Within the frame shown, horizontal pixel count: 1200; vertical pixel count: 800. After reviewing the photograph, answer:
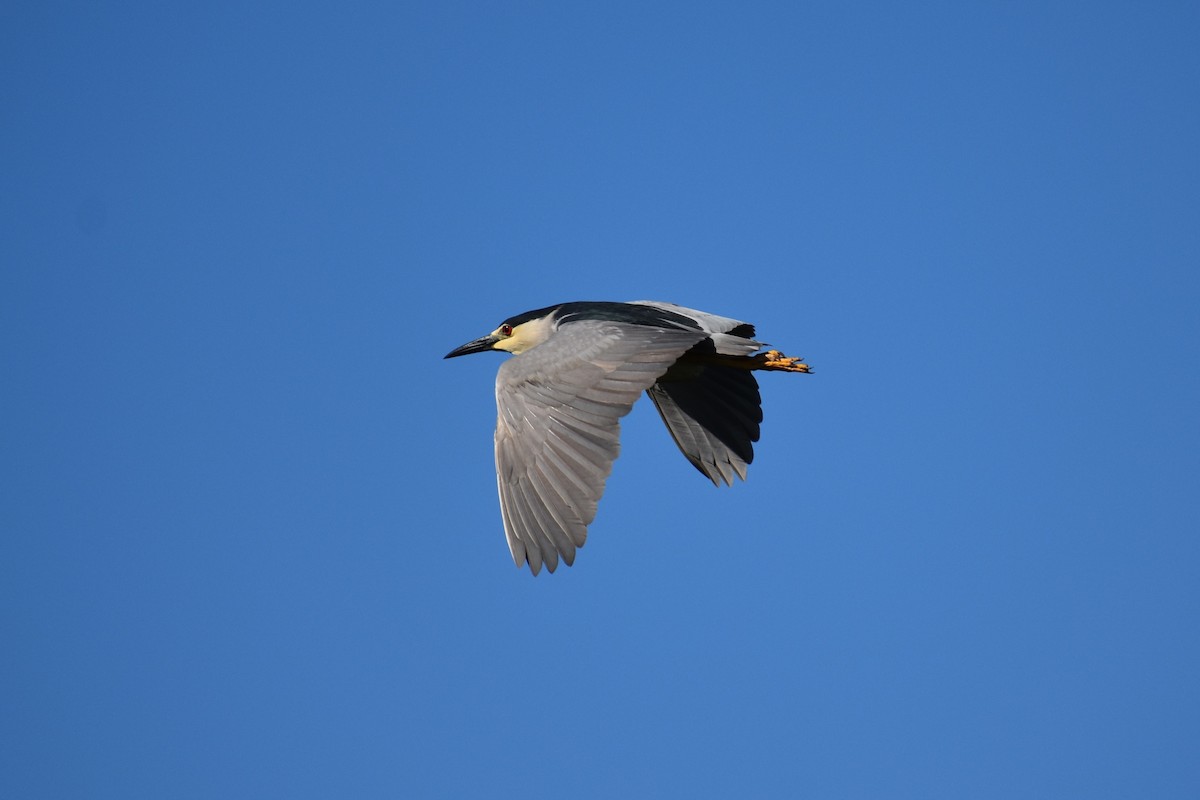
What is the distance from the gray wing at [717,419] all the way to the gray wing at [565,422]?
2.06 meters

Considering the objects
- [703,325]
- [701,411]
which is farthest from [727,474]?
[703,325]

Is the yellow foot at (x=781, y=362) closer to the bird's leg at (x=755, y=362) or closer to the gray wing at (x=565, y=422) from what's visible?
the bird's leg at (x=755, y=362)

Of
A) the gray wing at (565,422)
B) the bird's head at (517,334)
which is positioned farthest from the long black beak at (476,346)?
the gray wing at (565,422)

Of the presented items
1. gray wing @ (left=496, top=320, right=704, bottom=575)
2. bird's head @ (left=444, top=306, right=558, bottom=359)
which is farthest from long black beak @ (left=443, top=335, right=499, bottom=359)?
gray wing @ (left=496, top=320, right=704, bottom=575)

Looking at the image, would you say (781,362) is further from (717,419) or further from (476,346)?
(476,346)

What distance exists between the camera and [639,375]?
9.26 metres

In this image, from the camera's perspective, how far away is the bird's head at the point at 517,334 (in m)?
11.9

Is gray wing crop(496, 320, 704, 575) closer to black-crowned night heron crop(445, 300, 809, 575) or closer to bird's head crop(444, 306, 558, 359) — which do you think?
black-crowned night heron crop(445, 300, 809, 575)

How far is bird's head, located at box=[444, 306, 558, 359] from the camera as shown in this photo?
468 inches

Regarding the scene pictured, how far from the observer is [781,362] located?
11586 millimetres

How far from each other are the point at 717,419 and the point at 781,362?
3.04 ft

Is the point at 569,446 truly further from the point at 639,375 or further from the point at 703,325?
the point at 703,325

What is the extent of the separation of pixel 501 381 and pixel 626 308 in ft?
6.51

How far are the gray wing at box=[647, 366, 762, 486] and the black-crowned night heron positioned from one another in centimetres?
1
